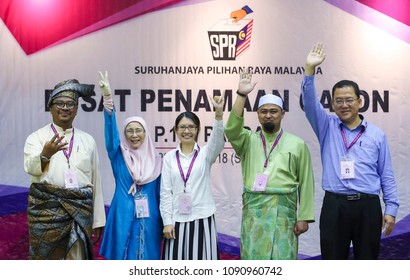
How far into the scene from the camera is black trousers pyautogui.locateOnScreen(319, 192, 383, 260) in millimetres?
3967

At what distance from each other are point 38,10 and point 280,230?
8.51ft

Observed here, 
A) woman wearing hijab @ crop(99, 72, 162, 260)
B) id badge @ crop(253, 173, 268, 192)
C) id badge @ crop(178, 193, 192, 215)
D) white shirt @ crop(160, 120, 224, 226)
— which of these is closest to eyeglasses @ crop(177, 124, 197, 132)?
white shirt @ crop(160, 120, 224, 226)

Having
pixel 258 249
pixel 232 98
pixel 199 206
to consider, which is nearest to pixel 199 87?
pixel 232 98

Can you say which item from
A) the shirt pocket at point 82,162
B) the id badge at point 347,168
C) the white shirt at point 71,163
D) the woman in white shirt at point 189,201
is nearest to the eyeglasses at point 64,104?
the white shirt at point 71,163

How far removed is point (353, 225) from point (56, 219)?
1.89 m

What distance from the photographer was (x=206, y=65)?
16.4 feet

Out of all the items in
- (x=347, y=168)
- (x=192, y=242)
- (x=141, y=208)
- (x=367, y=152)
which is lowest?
(x=192, y=242)

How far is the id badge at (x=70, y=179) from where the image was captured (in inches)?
159

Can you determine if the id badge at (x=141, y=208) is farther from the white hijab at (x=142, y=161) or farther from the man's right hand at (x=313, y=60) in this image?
the man's right hand at (x=313, y=60)

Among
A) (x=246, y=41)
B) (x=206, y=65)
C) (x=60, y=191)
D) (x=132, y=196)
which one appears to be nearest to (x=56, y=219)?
(x=60, y=191)

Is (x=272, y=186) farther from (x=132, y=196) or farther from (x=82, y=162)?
(x=82, y=162)

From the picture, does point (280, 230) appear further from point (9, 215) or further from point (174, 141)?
point (9, 215)

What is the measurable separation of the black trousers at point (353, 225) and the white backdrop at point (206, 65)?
3.16 ft

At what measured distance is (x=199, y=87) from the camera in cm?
499
